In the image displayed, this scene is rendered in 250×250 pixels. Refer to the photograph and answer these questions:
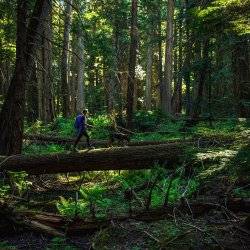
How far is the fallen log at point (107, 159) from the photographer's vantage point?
11.4m

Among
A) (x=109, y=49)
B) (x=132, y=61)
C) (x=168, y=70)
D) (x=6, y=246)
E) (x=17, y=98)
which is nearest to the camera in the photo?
(x=6, y=246)

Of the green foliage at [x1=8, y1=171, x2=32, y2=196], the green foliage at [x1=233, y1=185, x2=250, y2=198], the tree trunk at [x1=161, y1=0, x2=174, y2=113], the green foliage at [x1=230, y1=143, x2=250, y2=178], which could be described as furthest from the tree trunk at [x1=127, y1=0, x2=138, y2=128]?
the green foliage at [x1=230, y1=143, x2=250, y2=178]

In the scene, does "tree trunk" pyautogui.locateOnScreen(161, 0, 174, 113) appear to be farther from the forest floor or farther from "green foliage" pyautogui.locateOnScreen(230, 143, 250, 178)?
"green foliage" pyautogui.locateOnScreen(230, 143, 250, 178)

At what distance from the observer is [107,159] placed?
11.5m

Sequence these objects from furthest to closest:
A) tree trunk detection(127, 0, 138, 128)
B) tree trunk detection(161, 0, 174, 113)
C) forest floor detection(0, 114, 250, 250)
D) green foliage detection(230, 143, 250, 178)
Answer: tree trunk detection(161, 0, 174, 113) → tree trunk detection(127, 0, 138, 128) → forest floor detection(0, 114, 250, 250) → green foliage detection(230, 143, 250, 178)

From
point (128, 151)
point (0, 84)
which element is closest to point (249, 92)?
point (128, 151)

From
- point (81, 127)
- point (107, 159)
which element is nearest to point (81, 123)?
point (81, 127)

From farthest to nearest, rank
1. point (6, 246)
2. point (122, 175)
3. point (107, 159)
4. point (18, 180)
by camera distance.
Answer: point (122, 175) → point (107, 159) → point (18, 180) → point (6, 246)

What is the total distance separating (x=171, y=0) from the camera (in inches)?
1178

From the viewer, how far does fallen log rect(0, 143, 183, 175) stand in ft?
37.4

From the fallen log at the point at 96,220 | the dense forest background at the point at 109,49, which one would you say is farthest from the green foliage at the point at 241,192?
the dense forest background at the point at 109,49

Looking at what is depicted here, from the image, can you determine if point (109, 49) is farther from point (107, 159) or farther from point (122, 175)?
point (107, 159)

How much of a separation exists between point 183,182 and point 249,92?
30.3 feet

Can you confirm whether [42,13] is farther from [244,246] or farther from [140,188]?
[244,246]
